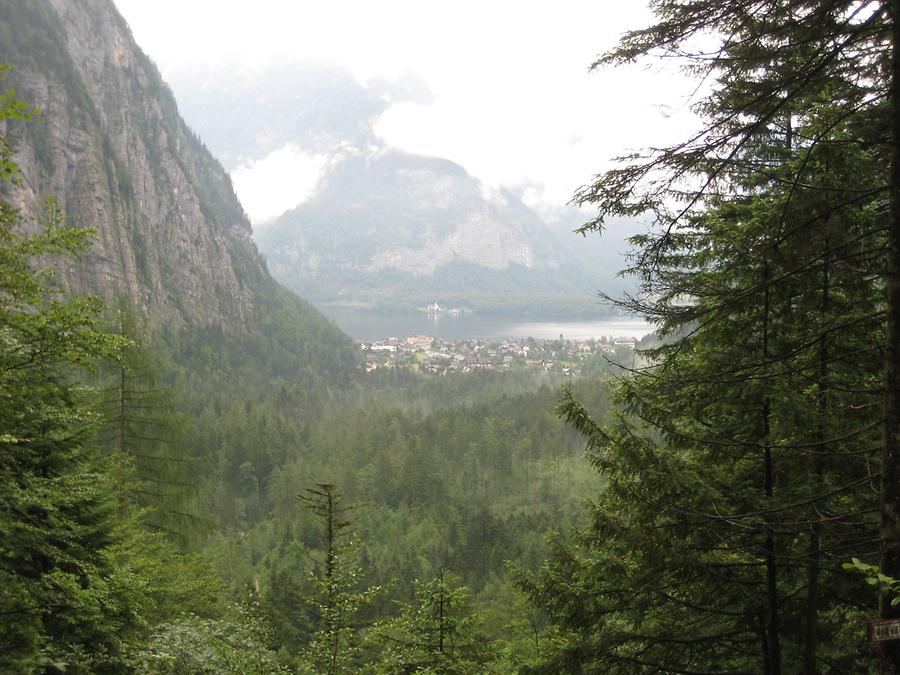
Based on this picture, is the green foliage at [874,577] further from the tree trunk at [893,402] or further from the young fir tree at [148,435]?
the young fir tree at [148,435]

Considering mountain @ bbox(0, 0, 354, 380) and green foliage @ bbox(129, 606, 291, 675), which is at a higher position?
mountain @ bbox(0, 0, 354, 380)

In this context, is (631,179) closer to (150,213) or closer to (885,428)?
(885,428)

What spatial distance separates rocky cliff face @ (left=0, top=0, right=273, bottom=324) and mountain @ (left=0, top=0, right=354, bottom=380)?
0.27 metres

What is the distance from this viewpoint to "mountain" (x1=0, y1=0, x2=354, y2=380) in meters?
98.8

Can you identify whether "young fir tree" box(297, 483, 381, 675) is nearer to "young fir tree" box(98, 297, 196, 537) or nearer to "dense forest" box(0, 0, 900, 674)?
"dense forest" box(0, 0, 900, 674)

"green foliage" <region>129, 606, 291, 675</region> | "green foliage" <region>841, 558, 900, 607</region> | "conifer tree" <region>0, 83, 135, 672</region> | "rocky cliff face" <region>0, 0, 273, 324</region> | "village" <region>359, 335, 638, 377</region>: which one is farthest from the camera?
"village" <region>359, 335, 638, 377</region>

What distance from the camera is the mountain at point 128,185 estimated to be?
324ft

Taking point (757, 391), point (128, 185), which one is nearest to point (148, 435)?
point (757, 391)

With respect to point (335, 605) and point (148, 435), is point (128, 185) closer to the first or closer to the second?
point (148, 435)

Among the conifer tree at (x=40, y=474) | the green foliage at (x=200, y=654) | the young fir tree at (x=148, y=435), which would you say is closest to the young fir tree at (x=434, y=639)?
the green foliage at (x=200, y=654)

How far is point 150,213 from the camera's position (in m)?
131

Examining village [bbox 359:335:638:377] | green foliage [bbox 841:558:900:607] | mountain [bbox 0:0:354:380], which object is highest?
mountain [bbox 0:0:354:380]

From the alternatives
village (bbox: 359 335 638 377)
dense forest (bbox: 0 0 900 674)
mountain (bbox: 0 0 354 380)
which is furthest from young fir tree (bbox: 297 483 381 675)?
village (bbox: 359 335 638 377)

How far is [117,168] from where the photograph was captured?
4579 inches
